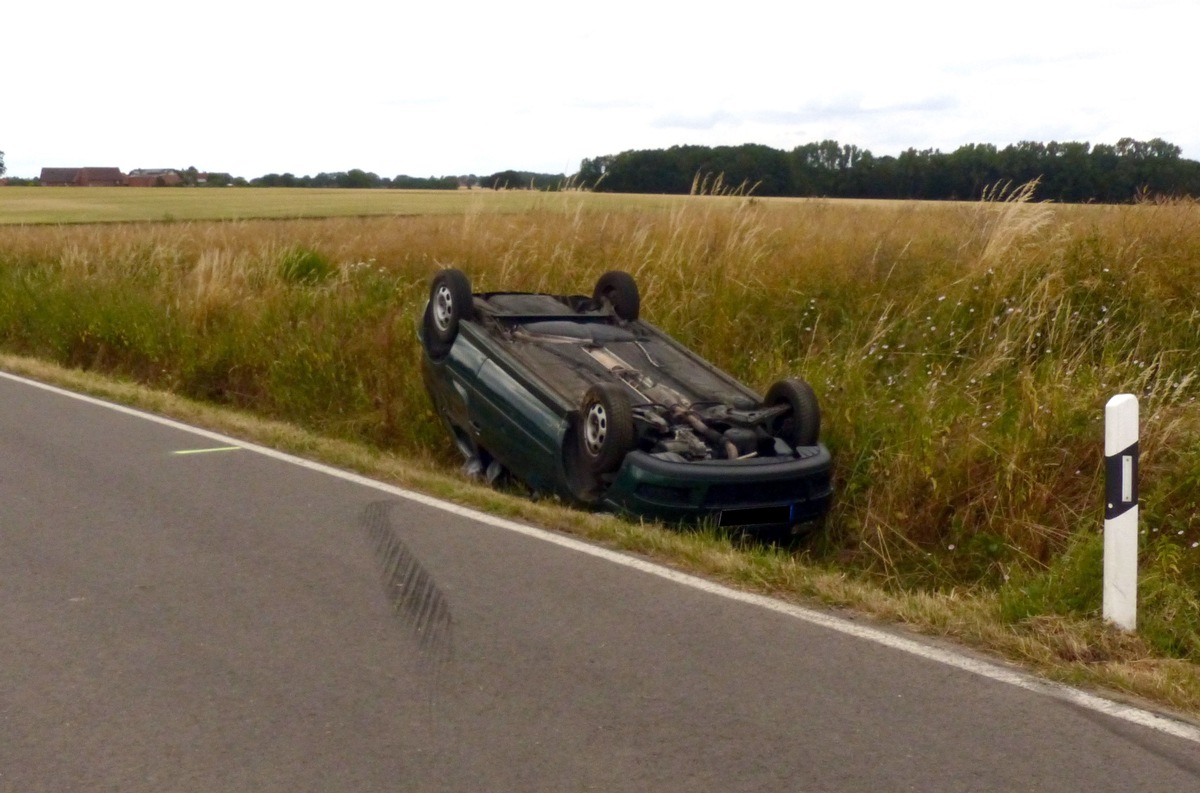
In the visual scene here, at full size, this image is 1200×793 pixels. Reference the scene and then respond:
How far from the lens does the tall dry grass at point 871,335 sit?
766cm

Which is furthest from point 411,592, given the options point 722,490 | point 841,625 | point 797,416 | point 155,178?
point 155,178

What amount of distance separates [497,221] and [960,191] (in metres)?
5.46

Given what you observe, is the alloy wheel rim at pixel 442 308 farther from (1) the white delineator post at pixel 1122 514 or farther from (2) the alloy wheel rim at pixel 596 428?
(1) the white delineator post at pixel 1122 514

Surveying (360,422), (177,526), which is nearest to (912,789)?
(177,526)

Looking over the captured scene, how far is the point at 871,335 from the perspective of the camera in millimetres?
10547

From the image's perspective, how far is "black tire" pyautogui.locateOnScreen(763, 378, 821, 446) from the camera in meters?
7.98

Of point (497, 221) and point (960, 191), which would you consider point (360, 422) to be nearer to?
point (497, 221)

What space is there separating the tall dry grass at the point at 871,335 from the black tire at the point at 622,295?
1.19 m

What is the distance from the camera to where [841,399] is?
9.22 meters

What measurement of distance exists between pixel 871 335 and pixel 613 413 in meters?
3.75

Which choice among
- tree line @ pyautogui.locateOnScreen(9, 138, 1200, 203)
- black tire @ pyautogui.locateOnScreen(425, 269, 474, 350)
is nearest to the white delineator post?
black tire @ pyautogui.locateOnScreen(425, 269, 474, 350)

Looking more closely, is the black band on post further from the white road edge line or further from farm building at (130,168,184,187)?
farm building at (130,168,184,187)

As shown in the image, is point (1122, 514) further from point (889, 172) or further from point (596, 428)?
point (889, 172)

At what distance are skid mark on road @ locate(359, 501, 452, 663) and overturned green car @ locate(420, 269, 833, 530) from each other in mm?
1196
